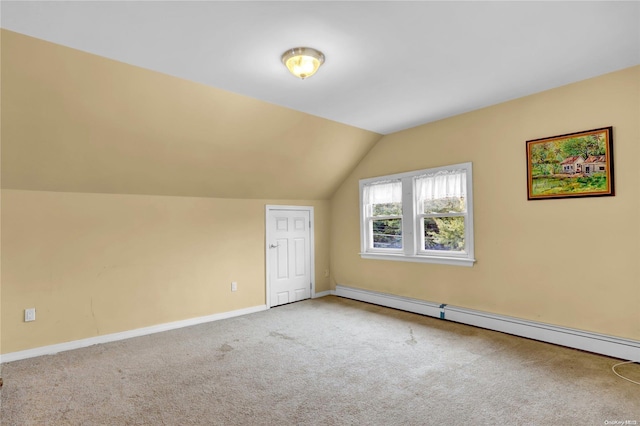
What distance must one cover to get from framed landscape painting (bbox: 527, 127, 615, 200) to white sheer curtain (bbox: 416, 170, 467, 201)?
0.77 meters

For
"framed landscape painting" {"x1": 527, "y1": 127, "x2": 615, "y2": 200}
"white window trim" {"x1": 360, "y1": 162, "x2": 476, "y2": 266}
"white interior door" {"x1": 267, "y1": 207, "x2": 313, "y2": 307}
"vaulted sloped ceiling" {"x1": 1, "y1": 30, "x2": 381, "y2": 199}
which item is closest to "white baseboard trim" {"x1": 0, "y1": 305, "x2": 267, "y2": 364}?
"white interior door" {"x1": 267, "y1": 207, "x2": 313, "y2": 307}

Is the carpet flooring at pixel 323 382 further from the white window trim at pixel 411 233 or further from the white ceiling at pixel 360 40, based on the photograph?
the white ceiling at pixel 360 40

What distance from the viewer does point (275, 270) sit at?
17.1ft

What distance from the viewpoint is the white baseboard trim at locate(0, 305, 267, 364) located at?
129 inches

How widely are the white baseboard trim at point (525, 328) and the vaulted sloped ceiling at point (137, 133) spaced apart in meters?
2.41

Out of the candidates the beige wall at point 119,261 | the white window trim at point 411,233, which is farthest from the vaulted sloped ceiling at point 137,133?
the white window trim at point 411,233

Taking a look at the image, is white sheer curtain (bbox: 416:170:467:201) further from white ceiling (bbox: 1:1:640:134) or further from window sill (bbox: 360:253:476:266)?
white ceiling (bbox: 1:1:640:134)

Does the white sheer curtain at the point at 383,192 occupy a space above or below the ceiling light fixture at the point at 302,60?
below

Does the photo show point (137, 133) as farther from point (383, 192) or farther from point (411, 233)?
point (411, 233)

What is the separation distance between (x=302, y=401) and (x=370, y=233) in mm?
3299

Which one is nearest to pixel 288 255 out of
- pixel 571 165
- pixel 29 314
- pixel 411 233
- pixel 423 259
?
pixel 411 233

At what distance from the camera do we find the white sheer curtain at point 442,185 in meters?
4.21

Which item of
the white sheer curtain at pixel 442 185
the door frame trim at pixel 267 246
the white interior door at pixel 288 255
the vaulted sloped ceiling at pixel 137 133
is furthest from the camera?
the white interior door at pixel 288 255

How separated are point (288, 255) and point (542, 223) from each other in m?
3.46
